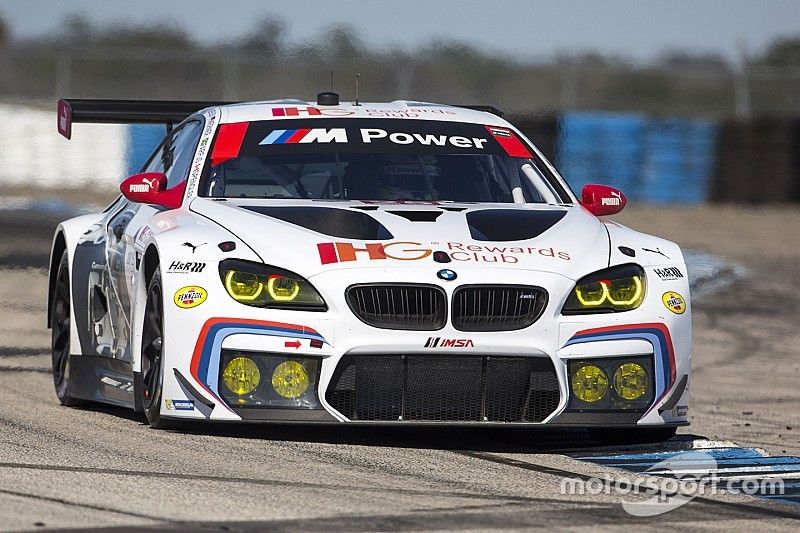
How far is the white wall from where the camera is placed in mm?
23188

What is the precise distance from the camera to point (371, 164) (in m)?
6.94

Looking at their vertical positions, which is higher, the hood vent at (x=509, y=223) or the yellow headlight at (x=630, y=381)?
the hood vent at (x=509, y=223)

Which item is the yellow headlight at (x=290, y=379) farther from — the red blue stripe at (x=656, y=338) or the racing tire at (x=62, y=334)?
the racing tire at (x=62, y=334)

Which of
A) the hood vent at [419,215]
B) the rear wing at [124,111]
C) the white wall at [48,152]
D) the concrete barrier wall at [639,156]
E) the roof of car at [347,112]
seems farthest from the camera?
the concrete barrier wall at [639,156]

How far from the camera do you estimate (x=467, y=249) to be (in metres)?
5.99

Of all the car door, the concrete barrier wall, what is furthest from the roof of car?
the concrete barrier wall

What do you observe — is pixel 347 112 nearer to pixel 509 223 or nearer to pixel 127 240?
pixel 127 240

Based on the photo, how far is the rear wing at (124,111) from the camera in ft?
27.6

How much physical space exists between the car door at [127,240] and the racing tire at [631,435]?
186 centimetres

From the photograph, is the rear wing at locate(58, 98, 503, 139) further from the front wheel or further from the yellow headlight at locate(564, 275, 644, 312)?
the yellow headlight at locate(564, 275, 644, 312)

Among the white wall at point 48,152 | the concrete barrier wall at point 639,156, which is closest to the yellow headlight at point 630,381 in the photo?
the concrete barrier wall at point 639,156

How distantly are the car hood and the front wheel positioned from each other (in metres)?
0.36

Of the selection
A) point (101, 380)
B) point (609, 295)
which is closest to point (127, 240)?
point (101, 380)

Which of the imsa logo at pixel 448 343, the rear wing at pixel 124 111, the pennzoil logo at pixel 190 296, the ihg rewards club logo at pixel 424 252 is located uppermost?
the rear wing at pixel 124 111
